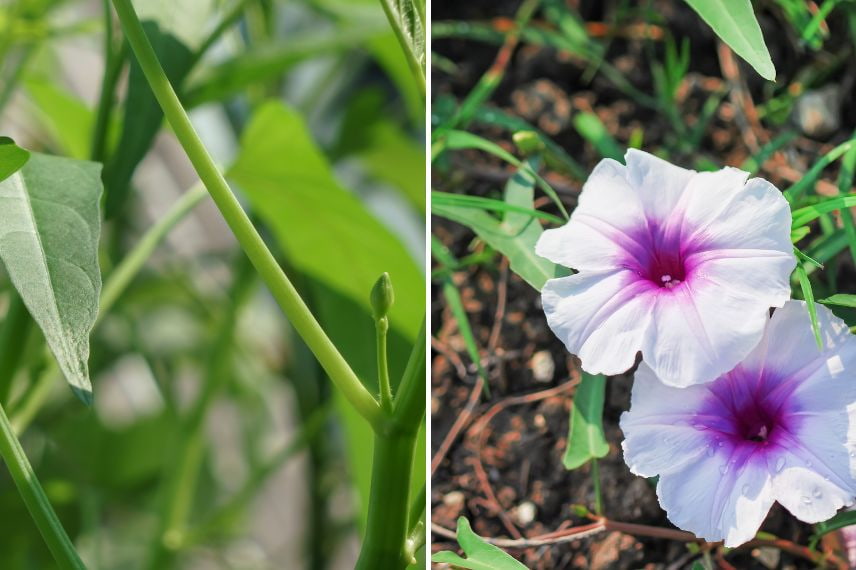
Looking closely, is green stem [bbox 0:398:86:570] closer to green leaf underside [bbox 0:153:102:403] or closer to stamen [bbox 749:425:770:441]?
green leaf underside [bbox 0:153:102:403]

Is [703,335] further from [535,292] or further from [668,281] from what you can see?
[535,292]

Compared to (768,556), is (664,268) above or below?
above

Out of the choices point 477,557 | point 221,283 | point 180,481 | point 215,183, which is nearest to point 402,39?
point 215,183

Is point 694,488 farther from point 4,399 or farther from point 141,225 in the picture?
point 141,225

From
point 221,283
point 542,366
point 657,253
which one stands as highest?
point 657,253

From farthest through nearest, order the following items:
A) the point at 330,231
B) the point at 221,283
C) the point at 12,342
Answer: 1. the point at 221,283
2. the point at 330,231
3. the point at 12,342

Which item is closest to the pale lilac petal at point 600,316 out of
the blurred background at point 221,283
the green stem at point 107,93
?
the blurred background at point 221,283

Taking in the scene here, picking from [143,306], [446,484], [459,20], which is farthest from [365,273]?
[143,306]
